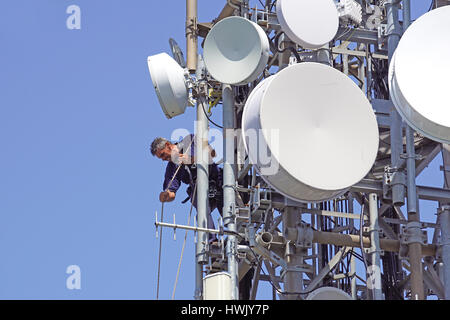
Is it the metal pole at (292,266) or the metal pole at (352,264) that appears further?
the metal pole at (352,264)

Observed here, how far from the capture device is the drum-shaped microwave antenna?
80.0ft

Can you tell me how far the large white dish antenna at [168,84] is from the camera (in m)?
25.8

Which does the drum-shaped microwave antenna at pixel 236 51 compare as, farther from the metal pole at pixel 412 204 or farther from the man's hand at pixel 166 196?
the metal pole at pixel 412 204

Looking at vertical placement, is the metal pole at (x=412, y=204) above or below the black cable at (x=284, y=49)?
below

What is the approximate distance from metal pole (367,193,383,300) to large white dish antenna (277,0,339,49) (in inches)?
127

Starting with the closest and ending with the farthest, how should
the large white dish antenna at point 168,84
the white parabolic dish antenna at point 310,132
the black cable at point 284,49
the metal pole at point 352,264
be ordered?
the white parabolic dish antenna at point 310,132 → the black cable at point 284,49 → the large white dish antenna at point 168,84 → the metal pole at point 352,264

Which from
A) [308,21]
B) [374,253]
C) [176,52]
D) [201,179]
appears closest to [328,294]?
[374,253]

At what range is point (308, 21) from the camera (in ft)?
80.6

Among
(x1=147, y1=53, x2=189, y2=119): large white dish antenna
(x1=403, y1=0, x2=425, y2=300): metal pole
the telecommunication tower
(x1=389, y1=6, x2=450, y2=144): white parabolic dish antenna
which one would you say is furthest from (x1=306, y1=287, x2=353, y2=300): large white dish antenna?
(x1=147, y1=53, x2=189, y2=119): large white dish antenna

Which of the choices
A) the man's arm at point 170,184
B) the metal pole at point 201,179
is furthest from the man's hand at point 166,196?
the metal pole at point 201,179

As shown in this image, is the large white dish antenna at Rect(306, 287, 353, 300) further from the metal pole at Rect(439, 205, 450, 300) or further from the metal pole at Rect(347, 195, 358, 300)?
the metal pole at Rect(347, 195, 358, 300)

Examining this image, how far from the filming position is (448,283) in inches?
944

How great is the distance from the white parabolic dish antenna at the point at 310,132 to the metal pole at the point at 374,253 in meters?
1.88

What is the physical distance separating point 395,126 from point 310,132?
275cm
